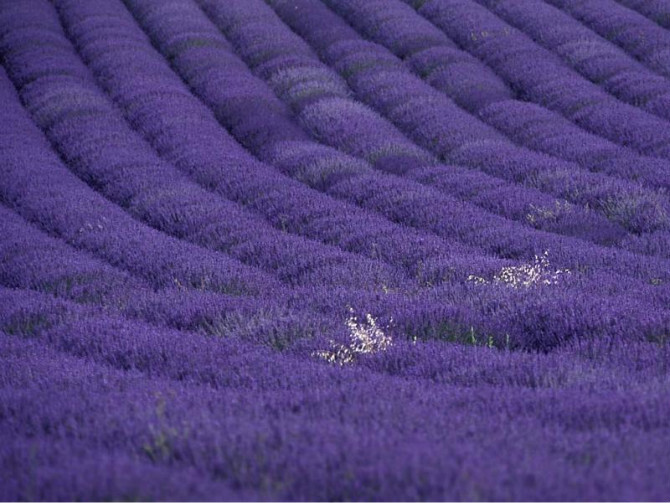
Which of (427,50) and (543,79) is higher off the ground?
(427,50)

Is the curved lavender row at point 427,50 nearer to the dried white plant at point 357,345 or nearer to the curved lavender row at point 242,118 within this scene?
the curved lavender row at point 242,118

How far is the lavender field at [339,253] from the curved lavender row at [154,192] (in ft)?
0.13

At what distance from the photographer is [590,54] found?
15.2m

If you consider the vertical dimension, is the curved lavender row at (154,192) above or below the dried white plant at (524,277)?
above

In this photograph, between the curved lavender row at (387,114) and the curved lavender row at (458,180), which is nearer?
the curved lavender row at (458,180)

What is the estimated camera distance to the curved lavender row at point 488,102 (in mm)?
10422

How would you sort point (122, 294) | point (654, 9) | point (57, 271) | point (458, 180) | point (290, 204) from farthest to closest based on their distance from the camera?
1. point (654, 9)
2. point (458, 180)
3. point (290, 204)
4. point (57, 271)
5. point (122, 294)

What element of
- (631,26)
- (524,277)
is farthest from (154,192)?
(631,26)

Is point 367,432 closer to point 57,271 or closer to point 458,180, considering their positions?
point 57,271

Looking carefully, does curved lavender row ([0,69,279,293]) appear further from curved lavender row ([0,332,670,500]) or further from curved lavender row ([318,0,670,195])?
curved lavender row ([318,0,670,195])

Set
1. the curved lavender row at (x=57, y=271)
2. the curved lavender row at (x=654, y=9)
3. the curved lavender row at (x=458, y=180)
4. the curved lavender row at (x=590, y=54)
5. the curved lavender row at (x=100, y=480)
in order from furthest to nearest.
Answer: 1. the curved lavender row at (x=654, y=9)
2. the curved lavender row at (x=590, y=54)
3. the curved lavender row at (x=458, y=180)
4. the curved lavender row at (x=57, y=271)
5. the curved lavender row at (x=100, y=480)

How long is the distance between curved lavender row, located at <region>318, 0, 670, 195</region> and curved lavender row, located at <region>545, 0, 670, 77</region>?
2438mm

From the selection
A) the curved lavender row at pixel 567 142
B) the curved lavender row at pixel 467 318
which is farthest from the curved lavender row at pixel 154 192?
the curved lavender row at pixel 567 142

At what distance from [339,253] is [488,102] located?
6586 mm
